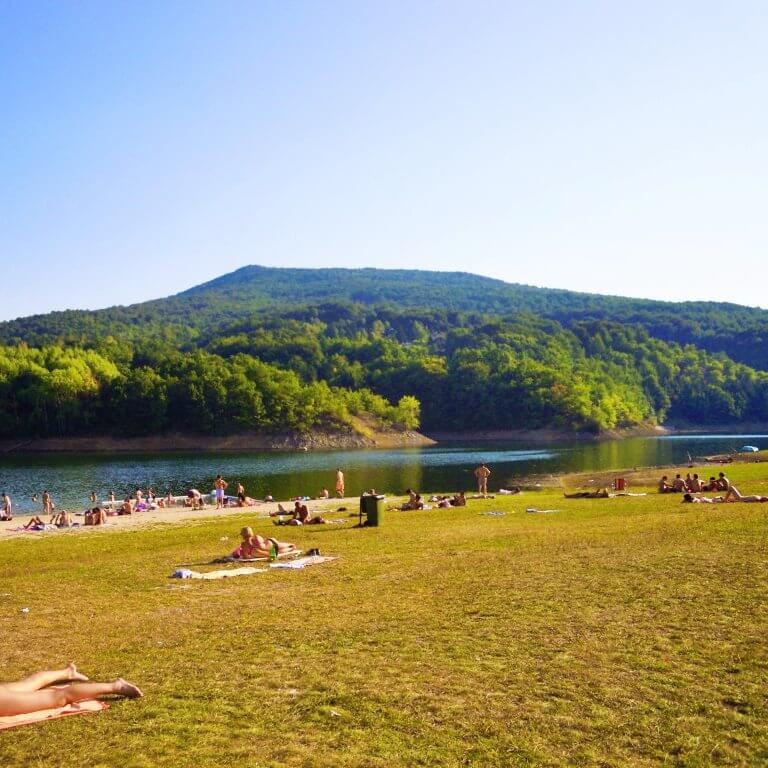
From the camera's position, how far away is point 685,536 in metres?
18.2

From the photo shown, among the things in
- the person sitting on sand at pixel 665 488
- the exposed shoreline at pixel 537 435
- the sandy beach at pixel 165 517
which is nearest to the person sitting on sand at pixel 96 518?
the sandy beach at pixel 165 517

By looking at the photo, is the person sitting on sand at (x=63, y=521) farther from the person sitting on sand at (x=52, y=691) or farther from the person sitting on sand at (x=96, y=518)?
the person sitting on sand at (x=52, y=691)

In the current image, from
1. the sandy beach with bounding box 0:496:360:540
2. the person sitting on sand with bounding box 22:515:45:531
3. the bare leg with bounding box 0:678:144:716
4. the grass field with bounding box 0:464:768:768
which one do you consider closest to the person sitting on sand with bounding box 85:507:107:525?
the sandy beach with bounding box 0:496:360:540

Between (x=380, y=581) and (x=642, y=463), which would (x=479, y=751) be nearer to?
(x=380, y=581)

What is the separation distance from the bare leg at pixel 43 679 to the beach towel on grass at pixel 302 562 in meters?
8.32

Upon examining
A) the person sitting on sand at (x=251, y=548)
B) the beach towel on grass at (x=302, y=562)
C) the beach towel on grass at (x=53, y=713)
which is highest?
the beach towel on grass at (x=53, y=713)

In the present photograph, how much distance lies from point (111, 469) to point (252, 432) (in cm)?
5666

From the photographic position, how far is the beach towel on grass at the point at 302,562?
55.1ft

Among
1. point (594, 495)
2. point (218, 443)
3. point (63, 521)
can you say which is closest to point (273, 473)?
point (63, 521)

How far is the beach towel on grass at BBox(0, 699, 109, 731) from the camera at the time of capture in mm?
7460

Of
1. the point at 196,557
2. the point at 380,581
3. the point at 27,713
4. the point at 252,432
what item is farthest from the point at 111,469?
the point at 27,713

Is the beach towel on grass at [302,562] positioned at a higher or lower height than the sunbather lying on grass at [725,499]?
higher

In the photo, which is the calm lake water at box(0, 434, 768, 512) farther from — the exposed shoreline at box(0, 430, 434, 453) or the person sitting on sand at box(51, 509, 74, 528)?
the exposed shoreline at box(0, 430, 434, 453)

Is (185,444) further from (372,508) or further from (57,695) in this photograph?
(57,695)
